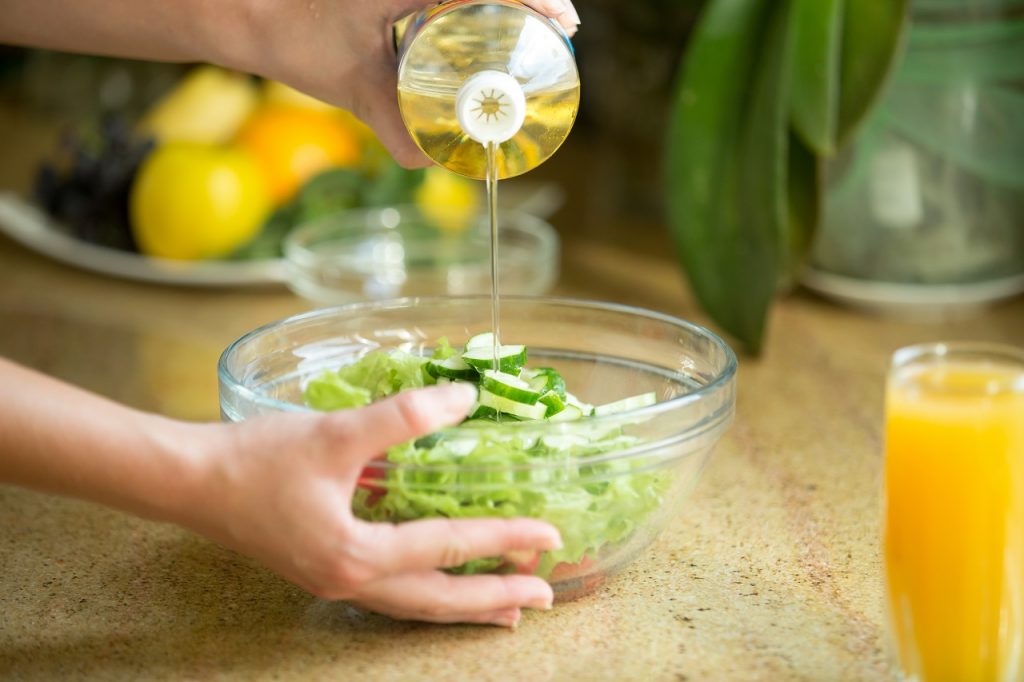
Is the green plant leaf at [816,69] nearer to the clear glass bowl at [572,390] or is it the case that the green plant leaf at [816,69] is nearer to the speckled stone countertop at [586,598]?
the speckled stone countertop at [586,598]

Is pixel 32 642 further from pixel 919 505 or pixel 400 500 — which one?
pixel 919 505

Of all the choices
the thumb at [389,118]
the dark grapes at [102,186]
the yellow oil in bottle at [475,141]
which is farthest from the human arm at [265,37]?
the dark grapes at [102,186]

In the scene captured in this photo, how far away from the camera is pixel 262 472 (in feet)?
2.15

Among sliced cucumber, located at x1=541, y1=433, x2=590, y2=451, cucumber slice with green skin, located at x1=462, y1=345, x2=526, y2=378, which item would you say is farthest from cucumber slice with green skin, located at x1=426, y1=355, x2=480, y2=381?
sliced cucumber, located at x1=541, y1=433, x2=590, y2=451

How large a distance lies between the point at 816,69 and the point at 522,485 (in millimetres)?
687

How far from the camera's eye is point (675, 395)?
0.89 m

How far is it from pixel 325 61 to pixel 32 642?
467 mm

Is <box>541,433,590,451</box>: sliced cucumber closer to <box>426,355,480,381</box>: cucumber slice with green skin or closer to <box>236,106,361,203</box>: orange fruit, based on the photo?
<box>426,355,480,381</box>: cucumber slice with green skin

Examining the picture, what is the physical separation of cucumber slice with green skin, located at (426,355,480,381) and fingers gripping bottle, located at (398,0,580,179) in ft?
0.47

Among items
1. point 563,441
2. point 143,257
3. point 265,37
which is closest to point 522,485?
point 563,441

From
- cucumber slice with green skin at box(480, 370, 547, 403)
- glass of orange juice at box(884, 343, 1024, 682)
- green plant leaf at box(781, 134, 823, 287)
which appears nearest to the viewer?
glass of orange juice at box(884, 343, 1024, 682)

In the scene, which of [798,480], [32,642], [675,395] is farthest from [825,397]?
[32,642]

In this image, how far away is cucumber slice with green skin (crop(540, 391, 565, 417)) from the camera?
2.60 feet

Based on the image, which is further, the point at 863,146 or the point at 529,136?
the point at 863,146
